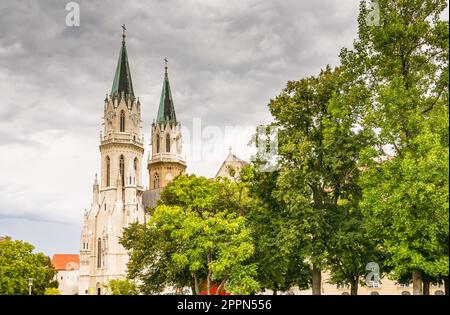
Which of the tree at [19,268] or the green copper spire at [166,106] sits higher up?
the green copper spire at [166,106]

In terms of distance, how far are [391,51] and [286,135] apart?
6620mm

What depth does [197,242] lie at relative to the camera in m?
28.8

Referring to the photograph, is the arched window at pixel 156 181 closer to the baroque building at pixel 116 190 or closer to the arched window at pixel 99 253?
the baroque building at pixel 116 190

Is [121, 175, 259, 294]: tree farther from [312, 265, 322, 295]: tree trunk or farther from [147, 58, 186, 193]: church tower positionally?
[147, 58, 186, 193]: church tower

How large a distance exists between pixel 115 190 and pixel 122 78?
20.3 metres

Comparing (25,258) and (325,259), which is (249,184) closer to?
(325,259)

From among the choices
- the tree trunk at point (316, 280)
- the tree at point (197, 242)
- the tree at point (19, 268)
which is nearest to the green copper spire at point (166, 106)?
the tree at point (19, 268)

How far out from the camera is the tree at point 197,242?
27.6m

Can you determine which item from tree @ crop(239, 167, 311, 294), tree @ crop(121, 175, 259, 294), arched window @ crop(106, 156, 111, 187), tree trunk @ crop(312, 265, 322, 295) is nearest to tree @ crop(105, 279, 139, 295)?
tree @ crop(121, 175, 259, 294)

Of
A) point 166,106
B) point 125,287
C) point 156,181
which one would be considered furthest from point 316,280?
point 166,106

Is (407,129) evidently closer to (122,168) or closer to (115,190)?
(115,190)

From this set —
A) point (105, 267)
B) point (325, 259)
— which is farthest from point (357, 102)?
point (105, 267)

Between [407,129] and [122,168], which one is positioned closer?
[407,129]

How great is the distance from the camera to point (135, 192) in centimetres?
9275
